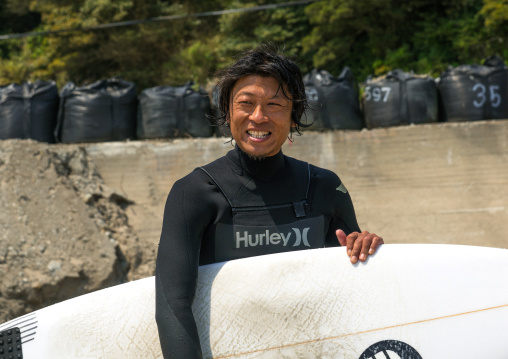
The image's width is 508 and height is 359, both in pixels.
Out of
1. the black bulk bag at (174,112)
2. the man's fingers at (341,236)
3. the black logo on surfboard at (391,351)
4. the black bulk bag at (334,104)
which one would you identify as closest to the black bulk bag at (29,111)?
the black bulk bag at (174,112)

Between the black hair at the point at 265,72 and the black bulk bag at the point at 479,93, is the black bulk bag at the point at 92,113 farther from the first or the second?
the black hair at the point at 265,72

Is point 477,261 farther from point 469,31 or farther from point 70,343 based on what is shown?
point 469,31

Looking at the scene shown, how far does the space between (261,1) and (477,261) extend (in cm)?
1024

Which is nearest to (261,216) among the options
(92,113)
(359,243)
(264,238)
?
(264,238)

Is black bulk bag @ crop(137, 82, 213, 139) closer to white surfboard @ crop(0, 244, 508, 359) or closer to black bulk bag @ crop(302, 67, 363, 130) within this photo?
black bulk bag @ crop(302, 67, 363, 130)

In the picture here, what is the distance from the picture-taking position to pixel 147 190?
6.15 m

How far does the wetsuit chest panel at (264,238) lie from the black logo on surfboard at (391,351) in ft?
1.23

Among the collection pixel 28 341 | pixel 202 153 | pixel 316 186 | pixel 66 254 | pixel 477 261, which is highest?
pixel 316 186

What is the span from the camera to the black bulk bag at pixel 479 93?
5.98 m

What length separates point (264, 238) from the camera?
1.71m

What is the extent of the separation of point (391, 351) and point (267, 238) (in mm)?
540

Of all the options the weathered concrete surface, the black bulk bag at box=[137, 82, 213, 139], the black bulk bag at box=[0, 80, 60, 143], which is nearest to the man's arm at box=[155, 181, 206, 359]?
the weathered concrete surface

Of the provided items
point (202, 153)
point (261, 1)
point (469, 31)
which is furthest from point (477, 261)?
point (261, 1)

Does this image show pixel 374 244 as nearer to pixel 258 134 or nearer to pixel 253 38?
pixel 258 134
